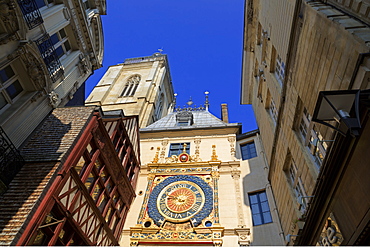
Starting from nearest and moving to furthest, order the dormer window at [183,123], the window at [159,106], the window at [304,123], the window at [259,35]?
the window at [304,123], the window at [259,35], the dormer window at [183,123], the window at [159,106]

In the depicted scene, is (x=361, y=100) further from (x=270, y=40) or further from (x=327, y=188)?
(x=270, y=40)

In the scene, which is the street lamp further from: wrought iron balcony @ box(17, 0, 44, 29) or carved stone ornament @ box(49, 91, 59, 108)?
wrought iron balcony @ box(17, 0, 44, 29)

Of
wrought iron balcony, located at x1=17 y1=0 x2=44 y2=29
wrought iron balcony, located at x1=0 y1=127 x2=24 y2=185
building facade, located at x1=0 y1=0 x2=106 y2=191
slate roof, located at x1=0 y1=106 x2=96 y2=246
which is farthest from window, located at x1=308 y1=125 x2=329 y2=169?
wrought iron balcony, located at x1=17 y1=0 x2=44 y2=29

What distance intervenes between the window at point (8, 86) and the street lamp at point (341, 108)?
1131 centimetres

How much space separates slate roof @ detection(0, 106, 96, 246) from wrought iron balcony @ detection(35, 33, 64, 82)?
186cm

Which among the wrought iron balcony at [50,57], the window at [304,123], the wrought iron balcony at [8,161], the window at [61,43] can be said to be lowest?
the wrought iron balcony at [8,161]

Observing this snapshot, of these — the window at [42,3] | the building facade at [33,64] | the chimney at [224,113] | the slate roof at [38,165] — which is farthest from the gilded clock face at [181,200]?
the chimney at [224,113]

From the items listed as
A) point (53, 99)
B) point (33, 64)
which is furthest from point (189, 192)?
point (33, 64)

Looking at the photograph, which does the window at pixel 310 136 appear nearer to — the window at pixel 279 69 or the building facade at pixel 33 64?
the window at pixel 279 69

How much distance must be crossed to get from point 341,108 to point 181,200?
43.5ft

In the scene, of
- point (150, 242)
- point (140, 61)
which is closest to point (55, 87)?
point (150, 242)

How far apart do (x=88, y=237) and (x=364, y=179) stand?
10521mm

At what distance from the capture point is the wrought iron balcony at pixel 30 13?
11.1 metres

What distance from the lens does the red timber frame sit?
349 inches
